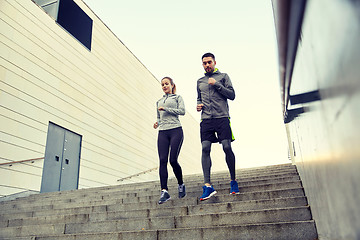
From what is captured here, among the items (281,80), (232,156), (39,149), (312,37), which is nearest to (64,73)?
(39,149)

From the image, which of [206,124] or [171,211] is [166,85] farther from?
[171,211]

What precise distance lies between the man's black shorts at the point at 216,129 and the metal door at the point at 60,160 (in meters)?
5.94

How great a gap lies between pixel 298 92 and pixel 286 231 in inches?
43.5

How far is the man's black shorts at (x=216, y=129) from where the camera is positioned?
3.68m

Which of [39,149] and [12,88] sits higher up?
[12,88]

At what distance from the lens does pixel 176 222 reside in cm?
312

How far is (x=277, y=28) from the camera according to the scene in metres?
1.55

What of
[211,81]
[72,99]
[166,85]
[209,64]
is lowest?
[211,81]

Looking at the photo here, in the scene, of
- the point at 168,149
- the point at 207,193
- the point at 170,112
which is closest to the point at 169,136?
the point at 168,149

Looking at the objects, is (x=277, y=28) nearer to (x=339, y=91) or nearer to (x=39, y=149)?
(x=339, y=91)

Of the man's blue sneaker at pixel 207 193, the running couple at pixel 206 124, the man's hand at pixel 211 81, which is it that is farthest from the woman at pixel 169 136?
the man's hand at pixel 211 81

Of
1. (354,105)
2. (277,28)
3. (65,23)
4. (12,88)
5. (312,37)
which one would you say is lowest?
(354,105)

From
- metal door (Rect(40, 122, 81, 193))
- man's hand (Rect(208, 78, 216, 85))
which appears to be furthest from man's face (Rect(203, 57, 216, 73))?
metal door (Rect(40, 122, 81, 193))

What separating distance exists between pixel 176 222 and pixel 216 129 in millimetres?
1193
